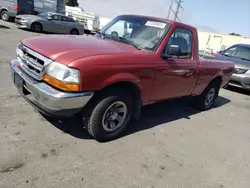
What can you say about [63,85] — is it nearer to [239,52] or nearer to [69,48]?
[69,48]

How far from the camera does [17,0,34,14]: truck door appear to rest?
16750 millimetres

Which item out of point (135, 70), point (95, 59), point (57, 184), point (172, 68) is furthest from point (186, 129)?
point (57, 184)

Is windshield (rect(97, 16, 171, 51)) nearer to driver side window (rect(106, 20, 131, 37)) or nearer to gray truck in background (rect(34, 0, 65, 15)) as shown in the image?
driver side window (rect(106, 20, 131, 37))

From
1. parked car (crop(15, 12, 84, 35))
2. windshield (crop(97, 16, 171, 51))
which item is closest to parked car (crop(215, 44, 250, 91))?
windshield (crop(97, 16, 171, 51))

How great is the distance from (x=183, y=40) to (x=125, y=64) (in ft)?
5.62

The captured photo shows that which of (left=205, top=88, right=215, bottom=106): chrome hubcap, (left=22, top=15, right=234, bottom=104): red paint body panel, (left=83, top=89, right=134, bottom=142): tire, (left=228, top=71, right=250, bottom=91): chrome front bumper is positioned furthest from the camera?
(left=228, top=71, right=250, bottom=91): chrome front bumper

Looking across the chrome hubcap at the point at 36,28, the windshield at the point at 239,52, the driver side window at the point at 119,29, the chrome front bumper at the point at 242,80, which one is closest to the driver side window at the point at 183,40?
the driver side window at the point at 119,29

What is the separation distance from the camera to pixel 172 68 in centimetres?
408

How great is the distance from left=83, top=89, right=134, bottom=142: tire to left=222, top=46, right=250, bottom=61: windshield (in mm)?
7216

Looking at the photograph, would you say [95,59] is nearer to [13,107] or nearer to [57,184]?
[57,184]

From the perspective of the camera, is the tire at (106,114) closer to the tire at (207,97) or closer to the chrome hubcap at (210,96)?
the tire at (207,97)

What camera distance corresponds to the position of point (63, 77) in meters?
2.86

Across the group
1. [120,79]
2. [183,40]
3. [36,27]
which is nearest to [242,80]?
Result: [183,40]

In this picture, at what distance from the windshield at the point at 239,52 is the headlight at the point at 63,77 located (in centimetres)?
813
